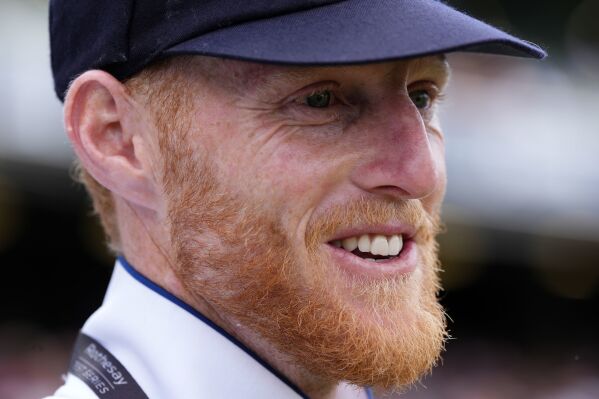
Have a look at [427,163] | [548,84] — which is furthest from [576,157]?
[427,163]

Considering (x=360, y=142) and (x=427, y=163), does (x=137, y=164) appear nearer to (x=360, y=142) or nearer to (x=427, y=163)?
(x=360, y=142)

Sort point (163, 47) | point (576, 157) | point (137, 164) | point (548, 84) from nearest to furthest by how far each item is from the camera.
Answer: point (163, 47), point (137, 164), point (576, 157), point (548, 84)

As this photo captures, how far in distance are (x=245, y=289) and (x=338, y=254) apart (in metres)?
0.20

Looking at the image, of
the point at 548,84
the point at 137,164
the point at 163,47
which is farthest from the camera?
the point at 548,84

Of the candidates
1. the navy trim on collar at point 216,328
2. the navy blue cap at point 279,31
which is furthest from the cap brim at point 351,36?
the navy trim on collar at point 216,328

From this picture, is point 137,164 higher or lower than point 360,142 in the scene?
lower

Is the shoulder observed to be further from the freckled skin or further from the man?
the freckled skin

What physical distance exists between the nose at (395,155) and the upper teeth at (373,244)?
0.11 meters

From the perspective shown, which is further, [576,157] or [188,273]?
[576,157]

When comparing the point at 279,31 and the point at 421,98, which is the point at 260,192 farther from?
the point at 421,98

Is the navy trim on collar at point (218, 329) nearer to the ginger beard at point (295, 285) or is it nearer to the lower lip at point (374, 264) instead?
the ginger beard at point (295, 285)

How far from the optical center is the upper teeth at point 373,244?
188cm

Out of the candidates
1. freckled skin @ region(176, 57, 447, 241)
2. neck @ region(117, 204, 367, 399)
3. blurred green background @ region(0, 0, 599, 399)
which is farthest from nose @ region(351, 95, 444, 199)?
blurred green background @ region(0, 0, 599, 399)

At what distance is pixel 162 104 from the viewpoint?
1.87m
